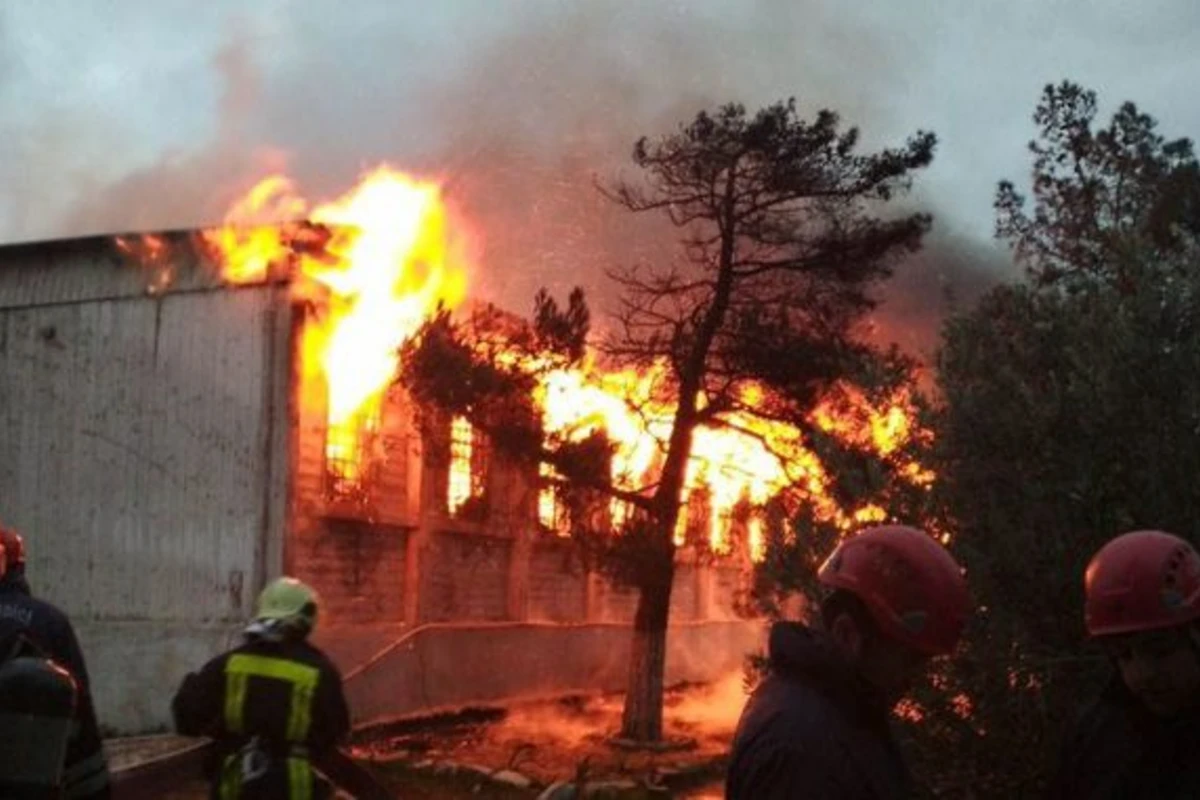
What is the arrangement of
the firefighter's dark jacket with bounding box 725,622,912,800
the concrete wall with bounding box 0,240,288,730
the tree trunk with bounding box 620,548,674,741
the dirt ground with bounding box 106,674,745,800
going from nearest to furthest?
the firefighter's dark jacket with bounding box 725,622,912,800, the dirt ground with bounding box 106,674,745,800, the concrete wall with bounding box 0,240,288,730, the tree trunk with bounding box 620,548,674,741

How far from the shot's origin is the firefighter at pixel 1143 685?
333 centimetres

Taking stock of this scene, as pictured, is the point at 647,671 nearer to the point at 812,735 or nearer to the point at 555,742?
the point at 555,742

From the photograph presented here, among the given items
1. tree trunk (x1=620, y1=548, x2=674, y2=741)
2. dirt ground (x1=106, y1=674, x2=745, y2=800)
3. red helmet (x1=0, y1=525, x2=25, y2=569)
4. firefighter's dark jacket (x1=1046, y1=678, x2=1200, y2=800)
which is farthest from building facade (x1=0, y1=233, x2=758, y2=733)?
firefighter's dark jacket (x1=1046, y1=678, x2=1200, y2=800)

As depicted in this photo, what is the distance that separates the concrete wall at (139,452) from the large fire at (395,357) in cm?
49

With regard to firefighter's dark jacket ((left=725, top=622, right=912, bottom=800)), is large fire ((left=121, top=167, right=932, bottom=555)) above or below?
above

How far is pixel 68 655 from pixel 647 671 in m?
10.5

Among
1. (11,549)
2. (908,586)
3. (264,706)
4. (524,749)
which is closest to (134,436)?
(524,749)

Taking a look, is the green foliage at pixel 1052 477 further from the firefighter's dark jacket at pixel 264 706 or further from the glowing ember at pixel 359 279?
the glowing ember at pixel 359 279

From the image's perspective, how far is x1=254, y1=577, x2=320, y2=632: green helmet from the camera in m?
5.40

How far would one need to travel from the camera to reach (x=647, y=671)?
1522 cm

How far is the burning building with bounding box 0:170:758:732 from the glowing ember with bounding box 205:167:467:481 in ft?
0.08

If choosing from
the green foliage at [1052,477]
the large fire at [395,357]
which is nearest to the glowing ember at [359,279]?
the large fire at [395,357]

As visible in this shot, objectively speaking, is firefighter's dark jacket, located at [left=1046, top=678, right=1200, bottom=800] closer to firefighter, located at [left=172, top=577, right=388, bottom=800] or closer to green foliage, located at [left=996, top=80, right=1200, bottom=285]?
firefighter, located at [left=172, top=577, right=388, bottom=800]

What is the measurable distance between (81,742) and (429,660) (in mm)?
11141
